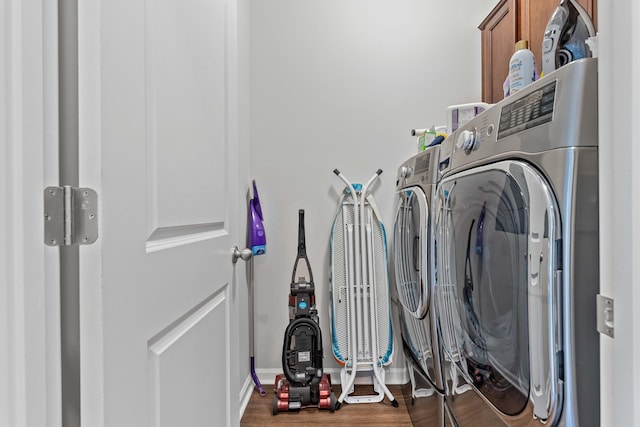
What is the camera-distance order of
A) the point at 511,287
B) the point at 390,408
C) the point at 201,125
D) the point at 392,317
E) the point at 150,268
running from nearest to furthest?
the point at 150,268
the point at 511,287
the point at 201,125
the point at 390,408
the point at 392,317

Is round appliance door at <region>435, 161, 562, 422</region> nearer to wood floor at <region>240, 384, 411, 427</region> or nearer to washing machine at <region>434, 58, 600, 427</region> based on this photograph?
washing machine at <region>434, 58, 600, 427</region>

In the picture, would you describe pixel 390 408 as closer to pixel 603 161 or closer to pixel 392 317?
pixel 392 317

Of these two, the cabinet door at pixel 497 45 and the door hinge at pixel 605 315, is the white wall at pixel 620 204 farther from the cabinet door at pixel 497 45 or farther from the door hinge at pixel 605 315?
the cabinet door at pixel 497 45

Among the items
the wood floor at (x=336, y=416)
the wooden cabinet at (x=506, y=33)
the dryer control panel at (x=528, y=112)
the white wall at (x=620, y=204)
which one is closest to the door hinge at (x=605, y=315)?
the white wall at (x=620, y=204)

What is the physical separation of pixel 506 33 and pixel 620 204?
171 cm

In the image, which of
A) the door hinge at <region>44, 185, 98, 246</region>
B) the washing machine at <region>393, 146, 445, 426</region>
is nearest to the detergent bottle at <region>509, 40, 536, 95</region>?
the washing machine at <region>393, 146, 445, 426</region>

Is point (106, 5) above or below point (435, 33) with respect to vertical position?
below

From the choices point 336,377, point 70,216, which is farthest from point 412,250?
point 70,216

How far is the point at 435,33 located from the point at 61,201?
2.31 meters

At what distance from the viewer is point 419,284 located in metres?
1.53

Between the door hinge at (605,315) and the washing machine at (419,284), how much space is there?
800 millimetres

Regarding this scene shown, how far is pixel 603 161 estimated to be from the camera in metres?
0.56

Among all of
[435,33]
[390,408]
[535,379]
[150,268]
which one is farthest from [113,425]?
[435,33]

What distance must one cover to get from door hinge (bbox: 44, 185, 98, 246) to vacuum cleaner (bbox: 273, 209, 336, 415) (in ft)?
4.92
